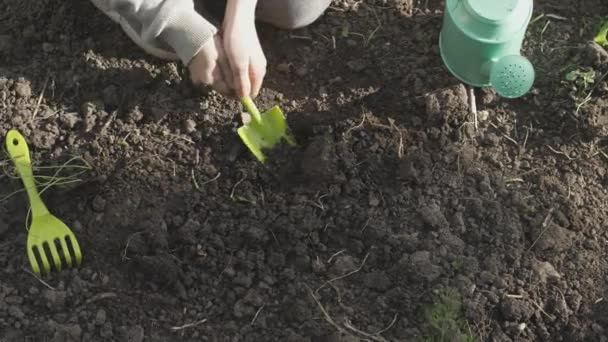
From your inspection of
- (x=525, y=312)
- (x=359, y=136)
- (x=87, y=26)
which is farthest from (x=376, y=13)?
(x=525, y=312)

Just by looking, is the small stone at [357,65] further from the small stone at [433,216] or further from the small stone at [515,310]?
the small stone at [515,310]

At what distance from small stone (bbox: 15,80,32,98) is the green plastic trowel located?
0.57m

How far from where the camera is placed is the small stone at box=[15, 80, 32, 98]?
2053mm

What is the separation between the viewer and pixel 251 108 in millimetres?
1913

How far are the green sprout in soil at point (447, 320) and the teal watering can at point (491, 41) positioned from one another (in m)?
0.53

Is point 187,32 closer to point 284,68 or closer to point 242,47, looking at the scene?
point 242,47

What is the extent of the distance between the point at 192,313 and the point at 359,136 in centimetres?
59

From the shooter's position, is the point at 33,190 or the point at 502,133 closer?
the point at 33,190

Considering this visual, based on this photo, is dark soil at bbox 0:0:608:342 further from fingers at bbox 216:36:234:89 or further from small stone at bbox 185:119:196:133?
fingers at bbox 216:36:234:89

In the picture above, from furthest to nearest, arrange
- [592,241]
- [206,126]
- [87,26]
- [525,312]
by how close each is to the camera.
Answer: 1. [87,26]
2. [206,126]
3. [592,241]
4. [525,312]

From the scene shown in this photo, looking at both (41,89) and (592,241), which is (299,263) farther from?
(41,89)

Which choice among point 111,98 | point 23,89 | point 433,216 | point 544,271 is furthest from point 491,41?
point 23,89

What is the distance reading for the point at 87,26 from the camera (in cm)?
217

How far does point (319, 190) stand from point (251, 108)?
0.83ft
